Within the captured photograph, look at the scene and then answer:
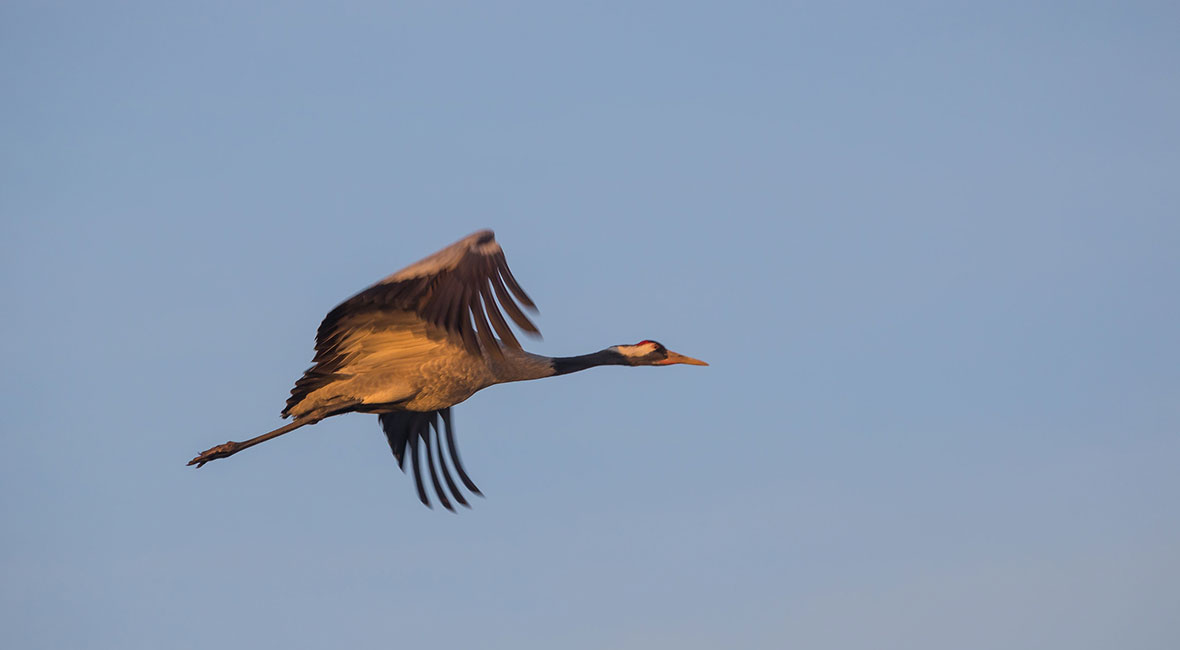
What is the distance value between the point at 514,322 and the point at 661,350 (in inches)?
162

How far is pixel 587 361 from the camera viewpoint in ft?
46.1

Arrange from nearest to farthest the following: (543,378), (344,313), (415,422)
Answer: (344,313) < (543,378) < (415,422)

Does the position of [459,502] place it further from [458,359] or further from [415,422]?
[458,359]

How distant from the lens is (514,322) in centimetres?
1056

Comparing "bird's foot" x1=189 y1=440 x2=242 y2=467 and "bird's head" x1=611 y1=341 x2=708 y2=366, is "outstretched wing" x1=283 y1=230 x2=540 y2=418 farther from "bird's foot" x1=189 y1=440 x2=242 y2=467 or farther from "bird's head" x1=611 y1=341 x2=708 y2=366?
"bird's head" x1=611 y1=341 x2=708 y2=366

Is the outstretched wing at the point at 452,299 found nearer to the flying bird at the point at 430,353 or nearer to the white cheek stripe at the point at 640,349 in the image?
the flying bird at the point at 430,353

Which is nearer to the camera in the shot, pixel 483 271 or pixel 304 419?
pixel 483 271

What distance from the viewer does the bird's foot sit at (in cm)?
1277

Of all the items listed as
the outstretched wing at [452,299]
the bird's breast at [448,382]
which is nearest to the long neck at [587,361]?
the bird's breast at [448,382]

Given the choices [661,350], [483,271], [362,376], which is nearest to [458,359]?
[362,376]

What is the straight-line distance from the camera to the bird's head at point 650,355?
47.2 feet

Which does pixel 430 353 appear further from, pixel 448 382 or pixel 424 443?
pixel 424 443

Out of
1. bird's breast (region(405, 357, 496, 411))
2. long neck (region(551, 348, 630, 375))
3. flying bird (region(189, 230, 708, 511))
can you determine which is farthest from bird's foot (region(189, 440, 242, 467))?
long neck (region(551, 348, 630, 375))

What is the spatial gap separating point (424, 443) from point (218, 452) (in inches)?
93.8
